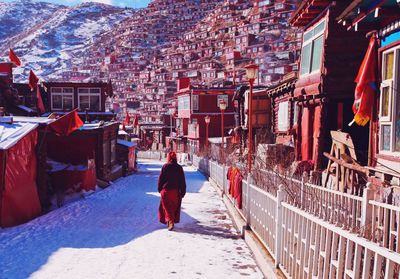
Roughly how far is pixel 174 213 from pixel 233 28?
115 m

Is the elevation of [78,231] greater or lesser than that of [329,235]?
lesser

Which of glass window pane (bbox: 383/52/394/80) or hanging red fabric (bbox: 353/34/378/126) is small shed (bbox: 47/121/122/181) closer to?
hanging red fabric (bbox: 353/34/378/126)

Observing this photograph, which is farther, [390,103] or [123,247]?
→ [123,247]

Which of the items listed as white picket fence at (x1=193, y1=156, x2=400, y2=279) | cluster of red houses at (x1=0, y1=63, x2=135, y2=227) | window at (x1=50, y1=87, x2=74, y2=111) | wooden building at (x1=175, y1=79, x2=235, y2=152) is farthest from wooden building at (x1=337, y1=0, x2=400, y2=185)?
wooden building at (x1=175, y1=79, x2=235, y2=152)

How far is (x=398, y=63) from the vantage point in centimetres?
754

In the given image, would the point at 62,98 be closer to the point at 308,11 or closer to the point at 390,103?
the point at 308,11

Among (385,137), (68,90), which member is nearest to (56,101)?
(68,90)

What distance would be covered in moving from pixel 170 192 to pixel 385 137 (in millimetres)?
4634

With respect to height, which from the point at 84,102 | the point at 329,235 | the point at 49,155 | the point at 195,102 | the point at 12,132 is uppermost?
the point at 195,102

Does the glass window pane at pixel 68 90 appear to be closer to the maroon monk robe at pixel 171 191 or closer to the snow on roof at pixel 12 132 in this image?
the snow on roof at pixel 12 132

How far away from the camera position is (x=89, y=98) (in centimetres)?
3334

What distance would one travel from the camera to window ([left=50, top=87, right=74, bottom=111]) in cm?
3331

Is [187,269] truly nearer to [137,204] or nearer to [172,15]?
[137,204]

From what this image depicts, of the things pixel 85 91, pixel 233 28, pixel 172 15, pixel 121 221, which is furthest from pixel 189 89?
pixel 172 15
